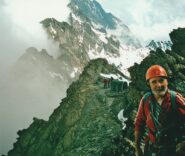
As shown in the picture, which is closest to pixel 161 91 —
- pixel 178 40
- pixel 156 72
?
pixel 156 72

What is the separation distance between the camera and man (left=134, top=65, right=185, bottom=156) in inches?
551

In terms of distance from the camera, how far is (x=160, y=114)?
46.9 ft

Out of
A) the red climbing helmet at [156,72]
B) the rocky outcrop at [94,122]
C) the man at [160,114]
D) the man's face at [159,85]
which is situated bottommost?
the man at [160,114]

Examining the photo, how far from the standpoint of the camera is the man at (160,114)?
14.0 metres

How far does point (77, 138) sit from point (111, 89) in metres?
17.5

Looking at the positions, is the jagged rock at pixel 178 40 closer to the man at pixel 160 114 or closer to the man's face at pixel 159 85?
the man at pixel 160 114

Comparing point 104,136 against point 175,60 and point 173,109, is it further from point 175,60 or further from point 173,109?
point 173,109

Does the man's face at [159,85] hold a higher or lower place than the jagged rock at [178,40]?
lower

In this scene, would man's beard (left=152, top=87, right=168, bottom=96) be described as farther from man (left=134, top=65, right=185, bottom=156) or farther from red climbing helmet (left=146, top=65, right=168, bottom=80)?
red climbing helmet (left=146, top=65, right=168, bottom=80)

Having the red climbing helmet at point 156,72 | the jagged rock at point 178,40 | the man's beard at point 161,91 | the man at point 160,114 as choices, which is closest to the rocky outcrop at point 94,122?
the jagged rock at point 178,40

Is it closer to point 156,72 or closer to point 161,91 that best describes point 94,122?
point 161,91

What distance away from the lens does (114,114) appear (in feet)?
173

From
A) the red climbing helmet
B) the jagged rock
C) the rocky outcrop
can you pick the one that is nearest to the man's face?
the red climbing helmet

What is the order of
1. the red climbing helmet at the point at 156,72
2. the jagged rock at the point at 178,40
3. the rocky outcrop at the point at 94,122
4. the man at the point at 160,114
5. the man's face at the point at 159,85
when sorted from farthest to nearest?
the jagged rock at the point at 178,40 → the rocky outcrop at the point at 94,122 → the man's face at the point at 159,85 → the man at the point at 160,114 → the red climbing helmet at the point at 156,72
